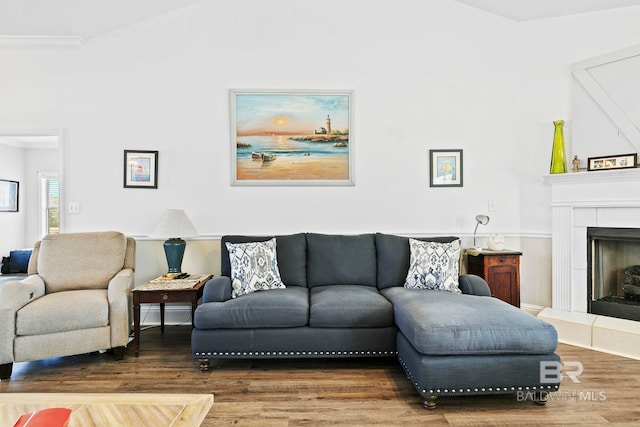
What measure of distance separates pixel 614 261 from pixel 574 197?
2.31 ft

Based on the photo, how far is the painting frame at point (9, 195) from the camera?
6764 millimetres

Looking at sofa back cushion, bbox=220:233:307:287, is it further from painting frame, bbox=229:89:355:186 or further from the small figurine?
the small figurine

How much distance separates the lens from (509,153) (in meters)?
3.90

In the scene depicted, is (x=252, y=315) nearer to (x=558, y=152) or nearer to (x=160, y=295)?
(x=160, y=295)

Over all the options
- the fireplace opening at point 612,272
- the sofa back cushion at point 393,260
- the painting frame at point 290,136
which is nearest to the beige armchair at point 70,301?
A: the painting frame at point 290,136

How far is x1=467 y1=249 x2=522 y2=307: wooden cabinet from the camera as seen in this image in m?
3.48

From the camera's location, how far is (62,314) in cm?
274

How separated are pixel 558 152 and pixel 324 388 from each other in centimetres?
307

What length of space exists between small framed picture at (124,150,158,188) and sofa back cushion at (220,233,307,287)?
1103mm

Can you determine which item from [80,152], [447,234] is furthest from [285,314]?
[80,152]

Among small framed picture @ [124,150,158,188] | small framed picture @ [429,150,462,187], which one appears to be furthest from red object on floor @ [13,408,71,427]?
small framed picture @ [429,150,462,187]

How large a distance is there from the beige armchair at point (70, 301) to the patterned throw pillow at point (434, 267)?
2.37 meters

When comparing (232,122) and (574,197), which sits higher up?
→ (232,122)

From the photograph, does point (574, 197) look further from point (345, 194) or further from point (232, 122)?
point (232, 122)
